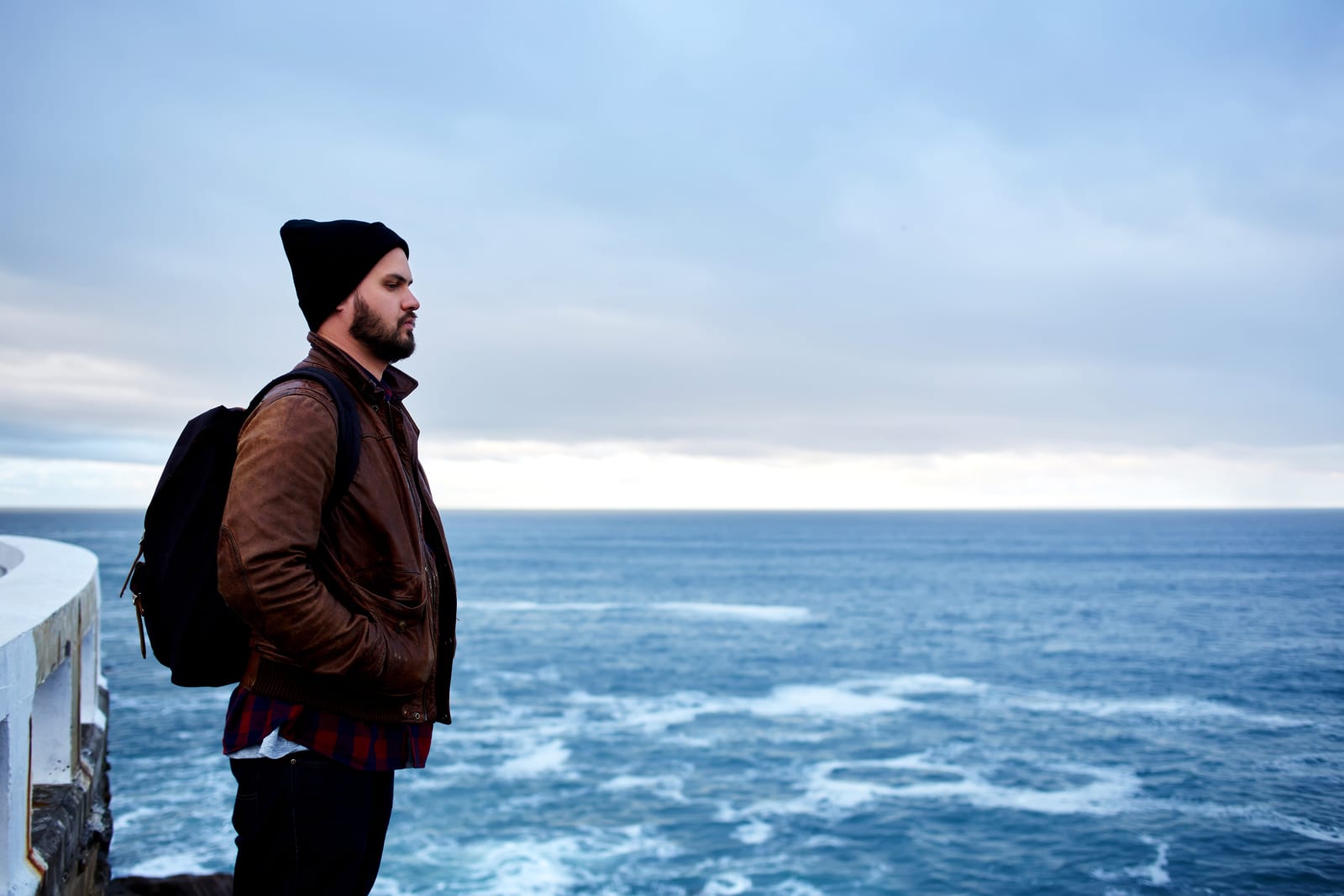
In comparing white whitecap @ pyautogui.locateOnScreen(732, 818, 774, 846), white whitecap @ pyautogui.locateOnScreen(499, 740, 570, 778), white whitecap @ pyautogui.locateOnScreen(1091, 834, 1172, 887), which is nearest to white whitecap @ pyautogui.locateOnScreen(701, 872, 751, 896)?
white whitecap @ pyautogui.locateOnScreen(732, 818, 774, 846)

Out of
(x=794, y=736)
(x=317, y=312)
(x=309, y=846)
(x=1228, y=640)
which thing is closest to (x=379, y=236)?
(x=317, y=312)

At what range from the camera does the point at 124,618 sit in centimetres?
5147

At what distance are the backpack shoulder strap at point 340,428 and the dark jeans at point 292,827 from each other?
746 millimetres

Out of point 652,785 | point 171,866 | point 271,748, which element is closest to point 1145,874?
point 652,785

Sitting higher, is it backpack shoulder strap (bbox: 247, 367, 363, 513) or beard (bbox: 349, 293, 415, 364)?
beard (bbox: 349, 293, 415, 364)

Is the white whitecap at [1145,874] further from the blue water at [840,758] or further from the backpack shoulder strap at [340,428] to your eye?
the backpack shoulder strap at [340,428]

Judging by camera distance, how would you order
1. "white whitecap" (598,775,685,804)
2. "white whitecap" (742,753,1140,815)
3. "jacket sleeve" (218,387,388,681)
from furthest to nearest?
"white whitecap" (598,775,685,804), "white whitecap" (742,753,1140,815), "jacket sleeve" (218,387,388,681)

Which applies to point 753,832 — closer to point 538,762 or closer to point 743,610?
point 538,762

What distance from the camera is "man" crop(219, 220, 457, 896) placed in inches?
102

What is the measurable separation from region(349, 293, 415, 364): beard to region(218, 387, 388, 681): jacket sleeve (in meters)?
0.39

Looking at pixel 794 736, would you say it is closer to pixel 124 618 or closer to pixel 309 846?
pixel 309 846

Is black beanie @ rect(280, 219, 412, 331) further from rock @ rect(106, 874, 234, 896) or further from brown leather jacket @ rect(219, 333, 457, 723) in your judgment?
rock @ rect(106, 874, 234, 896)

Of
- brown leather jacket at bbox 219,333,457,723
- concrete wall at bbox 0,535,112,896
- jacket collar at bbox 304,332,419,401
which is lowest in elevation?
concrete wall at bbox 0,535,112,896

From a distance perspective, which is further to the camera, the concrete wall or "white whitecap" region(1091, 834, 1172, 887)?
"white whitecap" region(1091, 834, 1172, 887)
